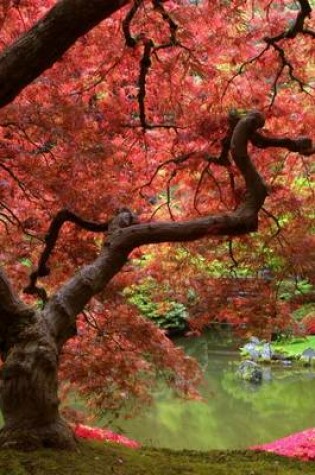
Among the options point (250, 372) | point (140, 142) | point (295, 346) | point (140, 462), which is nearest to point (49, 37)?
point (140, 462)

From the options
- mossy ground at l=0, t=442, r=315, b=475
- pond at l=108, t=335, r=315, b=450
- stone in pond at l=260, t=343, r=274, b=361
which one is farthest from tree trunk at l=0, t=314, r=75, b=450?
stone in pond at l=260, t=343, r=274, b=361

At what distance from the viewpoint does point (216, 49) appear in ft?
17.5

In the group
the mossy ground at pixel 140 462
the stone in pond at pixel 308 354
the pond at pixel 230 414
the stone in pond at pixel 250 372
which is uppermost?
the stone in pond at pixel 308 354

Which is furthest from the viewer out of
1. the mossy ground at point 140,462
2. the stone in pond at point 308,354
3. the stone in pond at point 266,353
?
the stone in pond at point 266,353

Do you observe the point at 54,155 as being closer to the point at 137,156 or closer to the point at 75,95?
the point at 75,95

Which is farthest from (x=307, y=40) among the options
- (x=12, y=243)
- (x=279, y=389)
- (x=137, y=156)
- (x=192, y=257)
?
(x=279, y=389)

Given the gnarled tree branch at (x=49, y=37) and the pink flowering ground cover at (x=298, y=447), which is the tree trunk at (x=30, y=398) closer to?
the gnarled tree branch at (x=49, y=37)

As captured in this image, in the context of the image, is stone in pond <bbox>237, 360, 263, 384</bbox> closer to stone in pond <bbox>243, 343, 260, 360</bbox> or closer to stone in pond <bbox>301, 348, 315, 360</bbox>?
stone in pond <bbox>243, 343, 260, 360</bbox>

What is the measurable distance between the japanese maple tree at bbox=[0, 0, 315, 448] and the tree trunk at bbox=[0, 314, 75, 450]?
85 cm

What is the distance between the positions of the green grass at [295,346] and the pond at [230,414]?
4.90 feet

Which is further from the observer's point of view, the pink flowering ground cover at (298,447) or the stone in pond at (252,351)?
the stone in pond at (252,351)

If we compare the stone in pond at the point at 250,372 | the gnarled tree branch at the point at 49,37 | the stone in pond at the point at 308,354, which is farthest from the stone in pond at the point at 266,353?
the gnarled tree branch at the point at 49,37

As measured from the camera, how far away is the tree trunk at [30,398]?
2930mm

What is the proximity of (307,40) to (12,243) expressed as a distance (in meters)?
3.44
